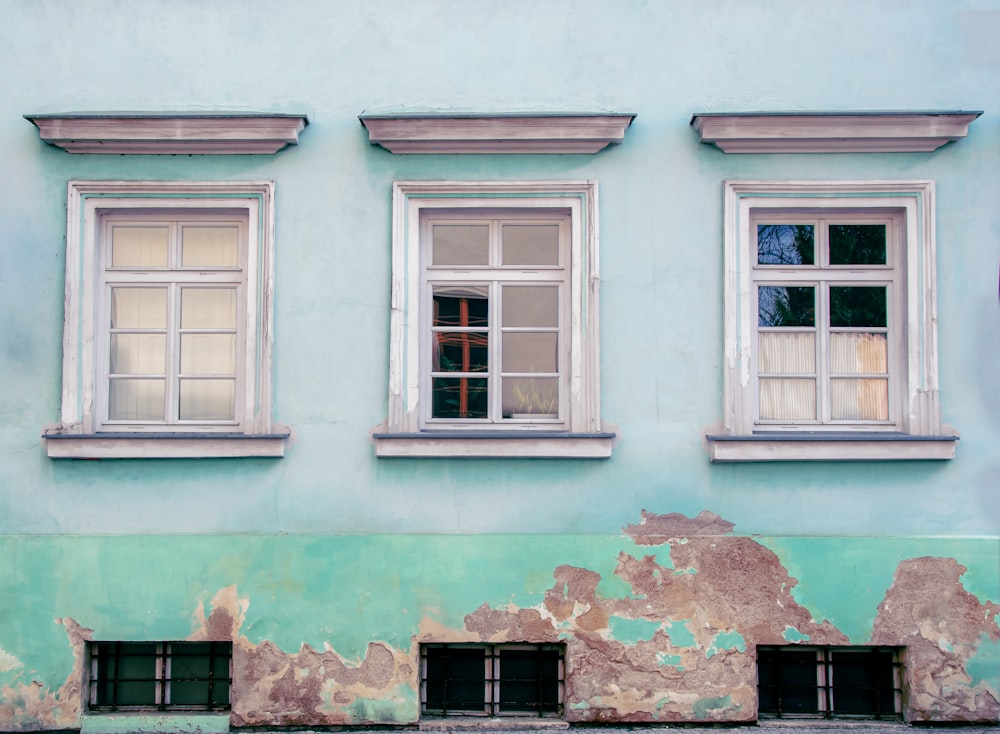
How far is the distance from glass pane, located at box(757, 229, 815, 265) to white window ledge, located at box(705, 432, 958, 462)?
108cm

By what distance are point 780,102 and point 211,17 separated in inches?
133

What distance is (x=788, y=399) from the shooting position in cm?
518

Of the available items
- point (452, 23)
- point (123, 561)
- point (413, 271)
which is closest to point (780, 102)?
point (452, 23)

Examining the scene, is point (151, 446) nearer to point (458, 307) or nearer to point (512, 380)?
point (458, 307)

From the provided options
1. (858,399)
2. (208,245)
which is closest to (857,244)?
(858,399)

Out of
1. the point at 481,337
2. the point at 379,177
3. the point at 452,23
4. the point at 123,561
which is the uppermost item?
the point at 452,23

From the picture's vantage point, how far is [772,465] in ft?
16.4

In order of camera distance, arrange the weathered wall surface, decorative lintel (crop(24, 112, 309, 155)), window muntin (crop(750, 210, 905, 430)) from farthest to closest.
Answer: window muntin (crop(750, 210, 905, 430)) < decorative lintel (crop(24, 112, 309, 155)) < the weathered wall surface

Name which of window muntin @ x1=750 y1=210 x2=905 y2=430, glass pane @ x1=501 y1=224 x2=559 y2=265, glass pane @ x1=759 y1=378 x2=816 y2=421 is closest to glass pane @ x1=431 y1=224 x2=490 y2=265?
glass pane @ x1=501 y1=224 x2=559 y2=265

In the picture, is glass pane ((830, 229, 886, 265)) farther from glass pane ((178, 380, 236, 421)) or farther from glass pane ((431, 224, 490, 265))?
glass pane ((178, 380, 236, 421))

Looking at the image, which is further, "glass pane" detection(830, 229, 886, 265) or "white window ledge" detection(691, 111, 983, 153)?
"glass pane" detection(830, 229, 886, 265)

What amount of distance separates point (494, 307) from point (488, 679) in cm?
217

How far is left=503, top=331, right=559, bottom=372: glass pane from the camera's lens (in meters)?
5.21

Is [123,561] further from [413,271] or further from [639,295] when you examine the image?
[639,295]
